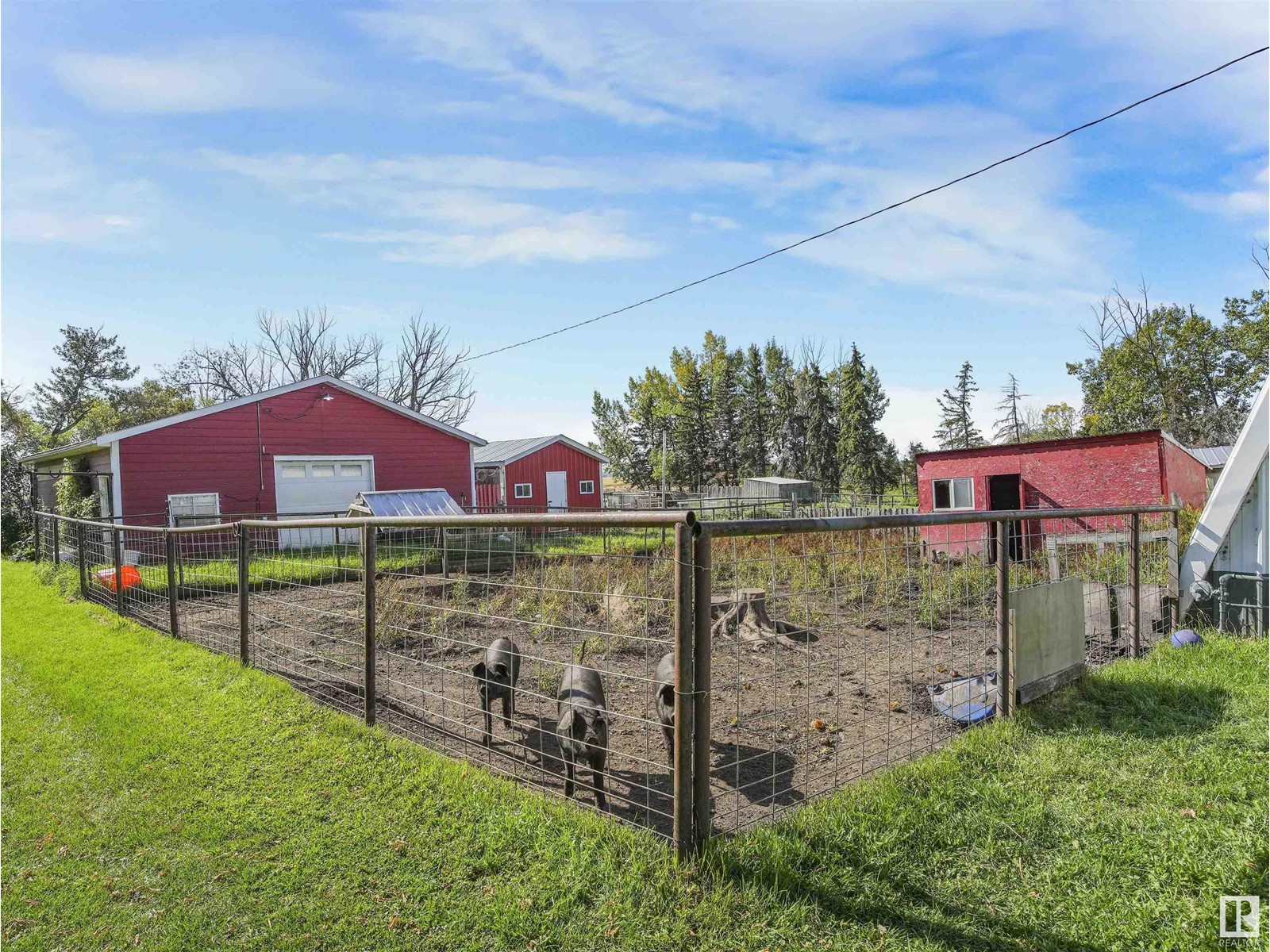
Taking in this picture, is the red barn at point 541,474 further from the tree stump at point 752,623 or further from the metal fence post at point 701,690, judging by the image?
the metal fence post at point 701,690

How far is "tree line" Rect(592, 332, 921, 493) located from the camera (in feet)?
154

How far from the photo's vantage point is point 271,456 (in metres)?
16.4

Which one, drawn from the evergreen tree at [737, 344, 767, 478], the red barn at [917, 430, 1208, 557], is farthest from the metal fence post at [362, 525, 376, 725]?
the evergreen tree at [737, 344, 767, 478]

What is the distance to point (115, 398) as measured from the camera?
35500mm

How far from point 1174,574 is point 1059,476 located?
10.8m

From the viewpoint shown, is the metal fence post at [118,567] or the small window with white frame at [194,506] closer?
the metal fence post at [118,567]

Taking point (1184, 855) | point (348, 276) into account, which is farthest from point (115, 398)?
point (1184, 855)

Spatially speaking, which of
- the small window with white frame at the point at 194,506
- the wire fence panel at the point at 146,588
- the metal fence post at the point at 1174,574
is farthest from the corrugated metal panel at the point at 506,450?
the metal fence post at the point at 1174,574

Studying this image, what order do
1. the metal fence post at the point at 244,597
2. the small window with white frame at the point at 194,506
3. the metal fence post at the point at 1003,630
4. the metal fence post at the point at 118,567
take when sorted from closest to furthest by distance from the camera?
the metal fence post at the point at 1003,630 < the metal fence post at the point at 244,597 < the metal fence post at the point at 118,567 < the small window with white frame at the point at 194,506

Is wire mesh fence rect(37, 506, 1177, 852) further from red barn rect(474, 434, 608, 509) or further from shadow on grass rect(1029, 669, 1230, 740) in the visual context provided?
red barn rect(474, 434, 608, 509)

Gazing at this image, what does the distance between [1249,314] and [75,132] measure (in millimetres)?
45050

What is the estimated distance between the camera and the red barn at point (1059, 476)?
1378cm

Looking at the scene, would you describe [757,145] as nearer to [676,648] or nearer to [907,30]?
[907,30]

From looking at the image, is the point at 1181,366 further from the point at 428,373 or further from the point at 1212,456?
the point at 428,373
